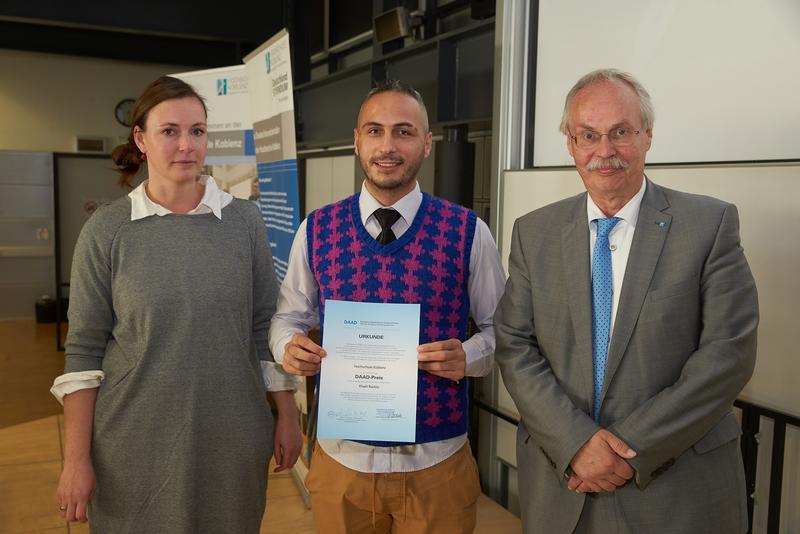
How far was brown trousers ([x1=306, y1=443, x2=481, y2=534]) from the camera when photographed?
1.75 meters

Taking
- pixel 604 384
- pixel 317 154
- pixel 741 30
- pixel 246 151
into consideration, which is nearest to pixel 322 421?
pixel 604 384

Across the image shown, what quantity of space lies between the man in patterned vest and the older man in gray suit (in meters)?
0.21

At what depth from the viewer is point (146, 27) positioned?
7156 millimetres

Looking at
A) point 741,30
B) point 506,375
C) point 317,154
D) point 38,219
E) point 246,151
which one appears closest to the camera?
point 506,375

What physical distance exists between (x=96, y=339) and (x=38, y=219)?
29.3ft

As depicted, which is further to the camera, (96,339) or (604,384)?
(96,339)

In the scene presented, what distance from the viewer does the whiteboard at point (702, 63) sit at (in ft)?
6.71

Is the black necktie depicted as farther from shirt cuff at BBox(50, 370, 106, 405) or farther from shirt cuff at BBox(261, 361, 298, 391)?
shirt cuff at BBox(50, 370, 106, 405)

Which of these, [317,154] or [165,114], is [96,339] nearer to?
[165,114]

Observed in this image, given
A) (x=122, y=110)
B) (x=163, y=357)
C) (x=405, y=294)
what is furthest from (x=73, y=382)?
(x=122, y=110)

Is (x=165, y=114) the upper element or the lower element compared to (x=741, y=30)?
lower

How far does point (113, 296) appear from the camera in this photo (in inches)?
67.4

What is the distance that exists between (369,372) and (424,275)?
272 millimetres

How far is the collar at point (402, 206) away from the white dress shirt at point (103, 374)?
358 mm
